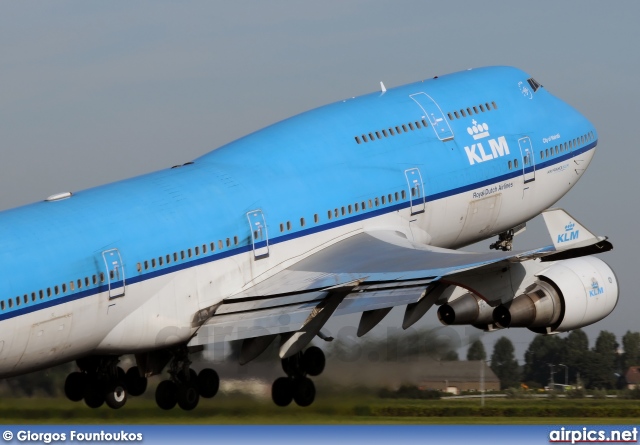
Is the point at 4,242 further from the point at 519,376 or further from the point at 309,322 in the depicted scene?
the point at 519,376

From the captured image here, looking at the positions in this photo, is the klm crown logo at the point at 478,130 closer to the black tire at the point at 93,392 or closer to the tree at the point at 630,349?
the tree at the point at 630,349

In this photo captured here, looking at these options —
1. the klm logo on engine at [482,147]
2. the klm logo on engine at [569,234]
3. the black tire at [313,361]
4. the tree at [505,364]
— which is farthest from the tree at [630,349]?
the black tire at [313,361]

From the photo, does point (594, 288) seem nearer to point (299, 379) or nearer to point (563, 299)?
point (563, 299)

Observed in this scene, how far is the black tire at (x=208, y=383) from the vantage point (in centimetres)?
4000

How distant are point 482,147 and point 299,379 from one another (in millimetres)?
7287

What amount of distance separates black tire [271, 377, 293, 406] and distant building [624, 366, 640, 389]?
10886 millimetres

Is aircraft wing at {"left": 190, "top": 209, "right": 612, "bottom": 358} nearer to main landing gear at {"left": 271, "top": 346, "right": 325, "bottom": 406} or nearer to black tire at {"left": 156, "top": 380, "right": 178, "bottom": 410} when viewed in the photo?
main landing gear at {"left": 271, "top": 346, "right": 325, "bottom": 406}

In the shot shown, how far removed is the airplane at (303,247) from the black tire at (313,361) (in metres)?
0.04

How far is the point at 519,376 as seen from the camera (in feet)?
149

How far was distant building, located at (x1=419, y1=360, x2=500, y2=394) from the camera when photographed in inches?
1649

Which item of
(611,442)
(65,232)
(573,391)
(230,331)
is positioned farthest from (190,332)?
(573,391)

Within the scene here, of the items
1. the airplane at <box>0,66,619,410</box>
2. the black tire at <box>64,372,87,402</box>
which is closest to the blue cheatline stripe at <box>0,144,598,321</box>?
the airplane at <box>0,66,619,410</box>

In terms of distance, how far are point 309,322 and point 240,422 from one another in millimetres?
3334

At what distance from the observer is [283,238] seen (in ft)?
127
